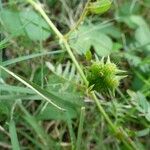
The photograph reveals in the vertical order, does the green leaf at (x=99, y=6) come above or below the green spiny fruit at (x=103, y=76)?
above

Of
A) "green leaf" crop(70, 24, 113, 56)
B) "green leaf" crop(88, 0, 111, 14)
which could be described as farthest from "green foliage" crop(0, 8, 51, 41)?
"green leaf" crop(88, 0, 111, 14)

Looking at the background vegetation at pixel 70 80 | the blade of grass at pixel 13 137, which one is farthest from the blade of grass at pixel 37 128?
the blade of grass at pixel 13 137

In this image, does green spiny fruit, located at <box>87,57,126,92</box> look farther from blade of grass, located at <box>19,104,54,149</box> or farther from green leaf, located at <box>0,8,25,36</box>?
green leaf, located at <box>0,8,25,36</box>

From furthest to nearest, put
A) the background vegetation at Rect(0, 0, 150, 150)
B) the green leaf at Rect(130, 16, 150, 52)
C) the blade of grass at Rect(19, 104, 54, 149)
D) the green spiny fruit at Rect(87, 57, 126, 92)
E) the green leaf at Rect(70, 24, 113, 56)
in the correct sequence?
the green leaf at Rect(130, 16, 150, 52) → the green leaf at Rect(70, 24, 113, 56) → the blade of grass at Rect(19, 104, 54, 149) → the background vegetation at Rect(0, 0, 150, 150) → the green spiny fruit at Rect(87, 57, 126, 92)

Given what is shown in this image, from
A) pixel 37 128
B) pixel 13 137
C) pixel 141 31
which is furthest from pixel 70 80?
pixel 141 31

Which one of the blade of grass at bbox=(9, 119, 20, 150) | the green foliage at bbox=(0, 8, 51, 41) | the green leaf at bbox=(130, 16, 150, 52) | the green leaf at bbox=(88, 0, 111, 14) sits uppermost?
the green leaf at bbox=(88, 0, 111, 14)

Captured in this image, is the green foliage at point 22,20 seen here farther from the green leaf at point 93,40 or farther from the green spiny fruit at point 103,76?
the green spiny fruit at point 103,76

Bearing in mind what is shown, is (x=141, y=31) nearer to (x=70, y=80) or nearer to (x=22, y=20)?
(x=22, y=20)

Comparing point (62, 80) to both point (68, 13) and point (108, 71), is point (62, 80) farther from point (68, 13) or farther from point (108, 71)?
point (68, 13)
